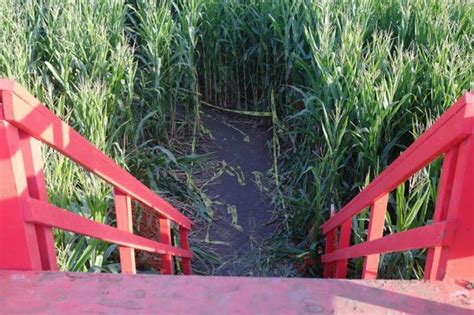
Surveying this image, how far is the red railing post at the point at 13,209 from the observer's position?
107cm

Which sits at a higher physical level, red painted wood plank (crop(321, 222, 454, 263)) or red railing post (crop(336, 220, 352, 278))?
red painted wood plank (crop(321, 222, 454, 263))

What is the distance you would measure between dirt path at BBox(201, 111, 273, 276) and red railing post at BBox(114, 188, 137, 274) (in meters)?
1.54

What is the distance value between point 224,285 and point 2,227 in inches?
18.5

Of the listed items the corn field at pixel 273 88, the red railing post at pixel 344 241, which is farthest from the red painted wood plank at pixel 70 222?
the red railing post at pixel 344 241

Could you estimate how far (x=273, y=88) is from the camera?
4512 mm

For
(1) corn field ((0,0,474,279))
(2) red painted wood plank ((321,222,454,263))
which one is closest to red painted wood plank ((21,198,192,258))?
(1) corn field ((0,0,474,279))

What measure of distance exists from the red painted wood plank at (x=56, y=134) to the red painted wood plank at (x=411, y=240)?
79cm

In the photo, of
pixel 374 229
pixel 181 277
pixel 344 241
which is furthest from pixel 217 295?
pixel 344 241

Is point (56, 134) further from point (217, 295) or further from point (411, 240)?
point (411, 240)

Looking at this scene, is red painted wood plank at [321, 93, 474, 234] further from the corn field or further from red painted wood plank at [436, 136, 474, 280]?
the corn field

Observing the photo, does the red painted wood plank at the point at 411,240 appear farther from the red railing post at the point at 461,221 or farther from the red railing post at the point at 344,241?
the red railing post at the point at 344,241

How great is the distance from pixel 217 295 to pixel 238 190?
9.66 feet

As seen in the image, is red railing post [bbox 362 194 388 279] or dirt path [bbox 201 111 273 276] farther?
dirt path [bbox 201 111 273 276]

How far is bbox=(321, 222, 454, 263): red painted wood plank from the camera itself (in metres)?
1.17
